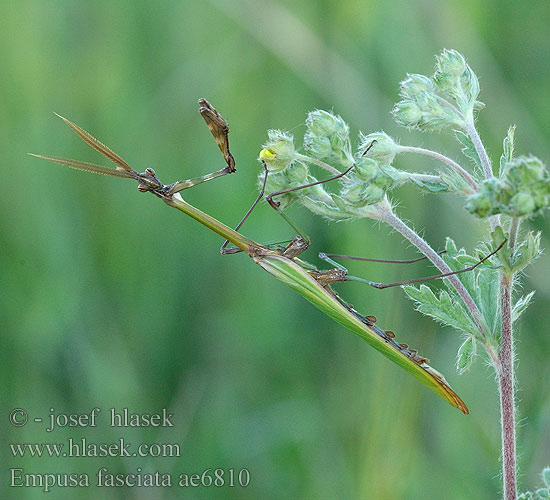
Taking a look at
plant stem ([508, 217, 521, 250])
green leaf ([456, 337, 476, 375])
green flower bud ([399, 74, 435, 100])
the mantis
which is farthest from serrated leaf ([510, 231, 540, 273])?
green flower bud ([399, 74, 435, 100])

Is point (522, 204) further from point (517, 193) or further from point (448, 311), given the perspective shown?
point (448, 311)

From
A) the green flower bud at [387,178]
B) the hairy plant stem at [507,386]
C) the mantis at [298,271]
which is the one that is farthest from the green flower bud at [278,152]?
the hairy plant stem at [507,386]

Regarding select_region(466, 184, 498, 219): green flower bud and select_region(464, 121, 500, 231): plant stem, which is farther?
select_region(464, 121, 500, 231): plant stem

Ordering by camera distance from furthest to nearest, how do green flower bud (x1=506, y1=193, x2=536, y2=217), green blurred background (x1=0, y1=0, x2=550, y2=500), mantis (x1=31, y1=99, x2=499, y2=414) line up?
1. green blurred background (x1=0, y1=0, x2=550, y2=500)
2. mantis (x1=31, y1=99, x2=499, y2=414)
3. green flower bud (x1=506, y1=193, x2=536, y2=217)

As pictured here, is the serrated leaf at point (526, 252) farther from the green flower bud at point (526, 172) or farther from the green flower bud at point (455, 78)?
the green flower bud at point (455, 78)

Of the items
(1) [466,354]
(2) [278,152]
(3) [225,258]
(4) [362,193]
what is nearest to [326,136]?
(2) [278,152]

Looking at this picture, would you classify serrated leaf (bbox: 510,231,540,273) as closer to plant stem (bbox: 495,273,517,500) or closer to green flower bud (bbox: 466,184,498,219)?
plant stem (bbox: 495,273,517,500)
